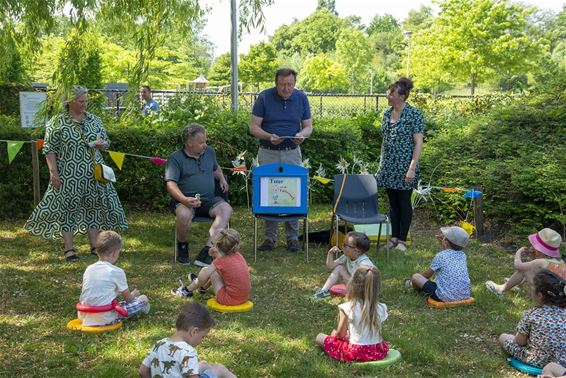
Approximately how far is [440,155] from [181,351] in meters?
6.82

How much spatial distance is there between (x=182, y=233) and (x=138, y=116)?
3.90m

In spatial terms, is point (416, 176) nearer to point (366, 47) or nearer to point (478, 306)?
point (478, 306)

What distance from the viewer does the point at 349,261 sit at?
548 cm

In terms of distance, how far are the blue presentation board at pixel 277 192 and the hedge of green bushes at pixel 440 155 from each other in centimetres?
243

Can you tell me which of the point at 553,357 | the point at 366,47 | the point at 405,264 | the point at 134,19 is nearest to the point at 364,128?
the point at 405,264

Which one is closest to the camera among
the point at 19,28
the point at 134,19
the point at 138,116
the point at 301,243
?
the point at 134,19

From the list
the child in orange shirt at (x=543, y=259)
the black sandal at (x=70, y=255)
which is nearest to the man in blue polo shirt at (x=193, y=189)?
the black sandal at (x=70, y=255)

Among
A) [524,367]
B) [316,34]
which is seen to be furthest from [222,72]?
[524,367]

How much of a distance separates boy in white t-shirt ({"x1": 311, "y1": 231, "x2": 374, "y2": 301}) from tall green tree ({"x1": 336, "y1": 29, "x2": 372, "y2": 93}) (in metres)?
45.5

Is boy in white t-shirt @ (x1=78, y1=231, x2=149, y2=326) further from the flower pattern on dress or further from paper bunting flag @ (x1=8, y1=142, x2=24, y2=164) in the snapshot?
paper bunting flag @ (x1=8, y1=142, x2=24, y2=164)

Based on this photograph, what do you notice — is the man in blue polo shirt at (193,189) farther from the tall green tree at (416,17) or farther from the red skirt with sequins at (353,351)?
the tall green tree at (416,17)

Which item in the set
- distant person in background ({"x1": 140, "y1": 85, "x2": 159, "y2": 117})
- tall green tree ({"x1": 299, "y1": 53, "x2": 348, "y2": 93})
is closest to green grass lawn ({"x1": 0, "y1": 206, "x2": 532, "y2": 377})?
distant person in background ({"x1": 140, "y1": 85, "x2": 159, "y2": 117})

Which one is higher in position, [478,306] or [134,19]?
[134,19]

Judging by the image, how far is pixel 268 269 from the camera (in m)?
6.42
